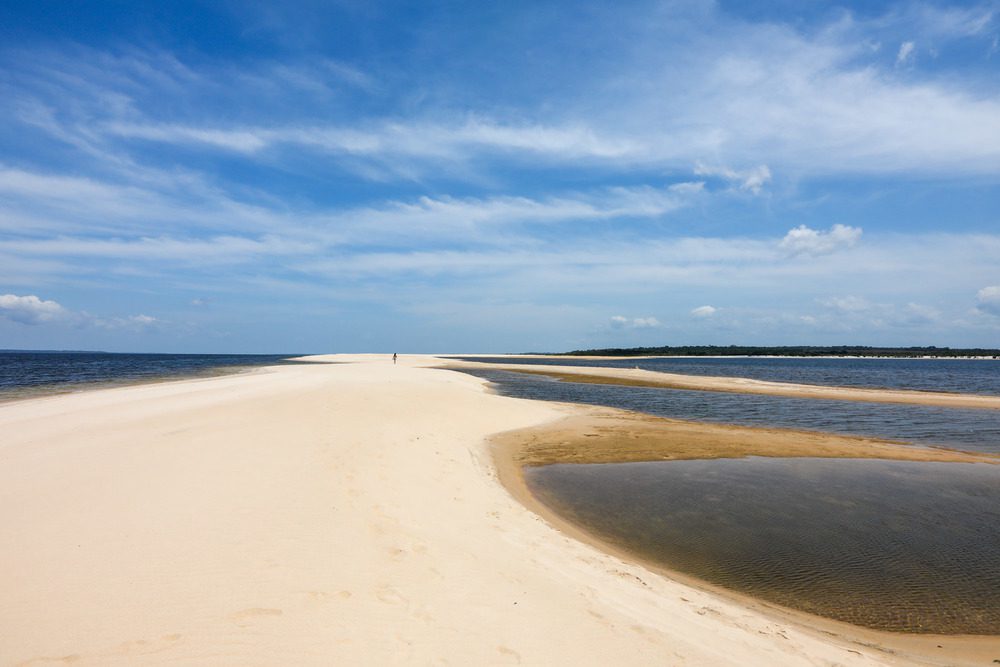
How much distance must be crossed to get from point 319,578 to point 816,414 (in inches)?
1041

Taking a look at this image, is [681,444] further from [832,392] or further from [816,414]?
[832,392]

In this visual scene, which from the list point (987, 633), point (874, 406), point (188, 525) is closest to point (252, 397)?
point (188, 525)

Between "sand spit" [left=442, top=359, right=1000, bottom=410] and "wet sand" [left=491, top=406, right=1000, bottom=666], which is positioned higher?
"sand spit" [left=442, top=359, right=1000, bottom=410]

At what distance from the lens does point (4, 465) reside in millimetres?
9492

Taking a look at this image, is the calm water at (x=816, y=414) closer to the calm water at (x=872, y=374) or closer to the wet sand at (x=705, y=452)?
the wet sand at (x=705, y=452)

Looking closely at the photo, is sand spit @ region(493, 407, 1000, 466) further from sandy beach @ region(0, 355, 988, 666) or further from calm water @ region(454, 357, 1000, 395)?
calm water @ region(454, 357, 1000, 395)

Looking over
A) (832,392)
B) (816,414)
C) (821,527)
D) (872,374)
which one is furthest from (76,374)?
(872,374)

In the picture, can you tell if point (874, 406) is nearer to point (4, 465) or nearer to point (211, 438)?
point (211, 438)

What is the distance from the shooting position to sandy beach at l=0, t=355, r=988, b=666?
13.7 feet

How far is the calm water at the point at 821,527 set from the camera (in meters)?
6.52

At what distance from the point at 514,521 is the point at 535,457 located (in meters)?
6.24

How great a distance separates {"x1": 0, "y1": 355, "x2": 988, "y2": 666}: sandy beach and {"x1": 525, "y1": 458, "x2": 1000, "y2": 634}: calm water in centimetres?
104

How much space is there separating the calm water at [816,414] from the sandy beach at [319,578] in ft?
54.9

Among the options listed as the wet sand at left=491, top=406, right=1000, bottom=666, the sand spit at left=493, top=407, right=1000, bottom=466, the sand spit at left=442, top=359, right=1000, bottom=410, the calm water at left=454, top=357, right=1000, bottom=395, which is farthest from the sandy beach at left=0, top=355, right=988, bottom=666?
the calm water at left=454, top=357, right=1000, bottom=395
